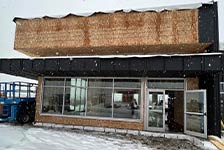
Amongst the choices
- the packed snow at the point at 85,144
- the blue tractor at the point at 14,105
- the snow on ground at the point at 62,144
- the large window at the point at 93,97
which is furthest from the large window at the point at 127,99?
the blue tractor at the point at 14,105

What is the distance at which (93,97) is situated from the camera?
14.3 meters

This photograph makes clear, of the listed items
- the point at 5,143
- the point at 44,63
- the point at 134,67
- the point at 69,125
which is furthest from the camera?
the point at 69,125

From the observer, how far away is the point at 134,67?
11586 mm

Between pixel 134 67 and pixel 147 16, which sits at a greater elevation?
pixel 147 16

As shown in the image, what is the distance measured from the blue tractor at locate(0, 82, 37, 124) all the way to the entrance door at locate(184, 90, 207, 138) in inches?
395

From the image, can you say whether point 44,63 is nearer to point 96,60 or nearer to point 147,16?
point 96,60

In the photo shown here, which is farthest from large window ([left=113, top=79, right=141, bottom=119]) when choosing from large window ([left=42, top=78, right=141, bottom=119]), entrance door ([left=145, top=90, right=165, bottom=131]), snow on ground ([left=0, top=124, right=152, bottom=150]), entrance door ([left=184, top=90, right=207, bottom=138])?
snow on ground ([left=0, top=124, right=152, bottom=150])

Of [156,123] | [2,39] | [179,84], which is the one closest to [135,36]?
[179,84]

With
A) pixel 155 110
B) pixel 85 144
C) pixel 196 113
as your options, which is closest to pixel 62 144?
pixel 85 144

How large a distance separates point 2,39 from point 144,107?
278 feet

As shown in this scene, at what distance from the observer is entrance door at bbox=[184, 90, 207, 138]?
37.5 ft

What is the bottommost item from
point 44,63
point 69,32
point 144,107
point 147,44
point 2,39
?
point 144,107

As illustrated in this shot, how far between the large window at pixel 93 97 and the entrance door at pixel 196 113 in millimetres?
2642

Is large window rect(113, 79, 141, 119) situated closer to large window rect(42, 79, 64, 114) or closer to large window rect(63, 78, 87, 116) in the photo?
large window rect(63, 78, 87, 116)
